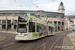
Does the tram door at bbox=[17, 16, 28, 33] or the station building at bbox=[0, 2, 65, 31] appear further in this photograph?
the station building at bbox=[0, 2, 65, 31]

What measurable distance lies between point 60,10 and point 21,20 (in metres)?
75.5

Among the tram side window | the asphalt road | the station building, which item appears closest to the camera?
the asphalt road

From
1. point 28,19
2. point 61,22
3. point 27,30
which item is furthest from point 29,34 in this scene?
point 61,22

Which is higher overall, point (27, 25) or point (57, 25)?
point (27, 25)

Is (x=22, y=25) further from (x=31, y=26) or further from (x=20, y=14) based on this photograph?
(x=20, y=14)

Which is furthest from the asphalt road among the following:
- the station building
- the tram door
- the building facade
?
the building facade

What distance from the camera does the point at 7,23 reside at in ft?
217

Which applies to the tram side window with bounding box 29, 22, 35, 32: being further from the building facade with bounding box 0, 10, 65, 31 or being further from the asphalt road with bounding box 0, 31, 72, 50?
the building facade with bounding box 0, 10, 65, 31

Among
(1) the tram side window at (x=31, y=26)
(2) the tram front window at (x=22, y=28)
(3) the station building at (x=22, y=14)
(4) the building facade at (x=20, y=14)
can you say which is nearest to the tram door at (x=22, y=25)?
(2) the tram front window at (x=22, y=28)

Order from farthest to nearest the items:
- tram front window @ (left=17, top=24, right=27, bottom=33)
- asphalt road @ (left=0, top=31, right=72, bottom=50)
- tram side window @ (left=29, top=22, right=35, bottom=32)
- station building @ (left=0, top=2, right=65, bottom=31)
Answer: station building @ (left=0, top=2, right=65, bottom=31), tram side window @ (left=29, top=22, right=35, bottom=32), tram front window @ (left=17, top=24, right=27, bottom=33), asphalt road @ (left=0, top=31, right=72, bottom=50)

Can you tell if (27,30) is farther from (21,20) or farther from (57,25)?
(57,25)

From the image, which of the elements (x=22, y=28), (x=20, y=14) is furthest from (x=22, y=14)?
(x=22, y=28)

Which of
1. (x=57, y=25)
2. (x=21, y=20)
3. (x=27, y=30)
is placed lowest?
(x=57, y=25)

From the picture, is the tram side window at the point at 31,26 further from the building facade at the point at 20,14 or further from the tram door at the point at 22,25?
the building facade at the point at 20,14
